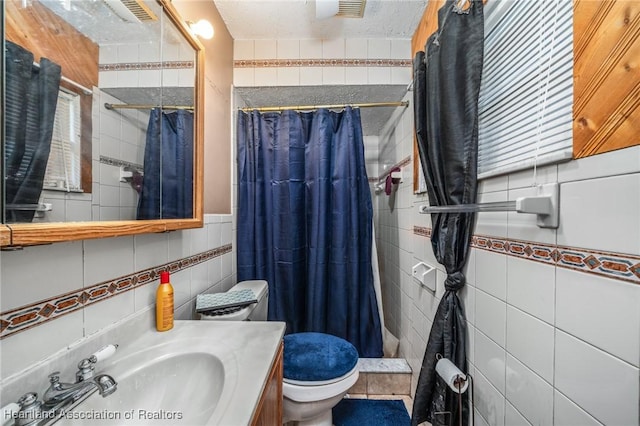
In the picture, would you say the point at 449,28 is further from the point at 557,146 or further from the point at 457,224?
the point at 457,224

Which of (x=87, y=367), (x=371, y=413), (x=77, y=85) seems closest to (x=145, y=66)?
(x=77, y=85)

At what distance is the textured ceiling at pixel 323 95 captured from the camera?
174 cm

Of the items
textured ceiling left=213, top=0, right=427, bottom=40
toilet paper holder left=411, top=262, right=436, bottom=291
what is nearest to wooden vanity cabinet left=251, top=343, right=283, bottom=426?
toilet paper holder left=411, top=262, right=436, bottom=291

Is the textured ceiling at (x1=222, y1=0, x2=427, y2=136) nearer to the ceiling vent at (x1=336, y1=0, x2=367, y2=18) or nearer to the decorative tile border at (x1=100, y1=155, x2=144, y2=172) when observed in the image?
the ceiling vent at (x1=336, y1=0, x2=367, y2=18)

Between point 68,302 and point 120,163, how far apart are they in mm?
394

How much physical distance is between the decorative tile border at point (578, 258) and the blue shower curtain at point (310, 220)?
1.02 metres

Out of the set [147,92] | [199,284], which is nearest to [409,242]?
[199,284]

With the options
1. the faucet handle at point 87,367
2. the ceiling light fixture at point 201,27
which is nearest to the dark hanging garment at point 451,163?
the ceiling light fixture at point 201,27

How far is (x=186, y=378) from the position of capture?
0.69 m

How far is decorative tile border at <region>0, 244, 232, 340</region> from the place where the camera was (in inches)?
19.2

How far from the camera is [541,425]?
651 millimetres

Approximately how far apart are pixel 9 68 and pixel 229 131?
4.11 ft

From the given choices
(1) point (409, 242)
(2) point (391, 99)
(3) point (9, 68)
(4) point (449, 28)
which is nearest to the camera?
(3) point (9, 68)

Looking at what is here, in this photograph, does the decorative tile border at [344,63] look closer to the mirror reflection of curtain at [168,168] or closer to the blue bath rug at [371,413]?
the mirror reflection of curtain at [168,168]
